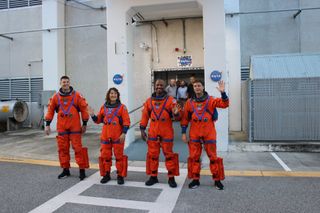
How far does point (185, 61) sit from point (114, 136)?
6684 mm

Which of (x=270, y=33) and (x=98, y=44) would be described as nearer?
(x=270, y=33)

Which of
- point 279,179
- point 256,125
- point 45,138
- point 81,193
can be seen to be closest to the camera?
point 81,193

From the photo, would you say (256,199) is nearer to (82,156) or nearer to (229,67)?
(82,156)

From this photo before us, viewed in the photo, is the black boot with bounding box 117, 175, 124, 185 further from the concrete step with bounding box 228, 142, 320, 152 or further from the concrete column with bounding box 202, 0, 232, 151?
the concrete step with bounding box 228, 142, 320, 152

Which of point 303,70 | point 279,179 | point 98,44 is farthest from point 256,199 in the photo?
point 98,44

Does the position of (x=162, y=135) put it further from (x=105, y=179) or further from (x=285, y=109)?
(x=285, y=109)

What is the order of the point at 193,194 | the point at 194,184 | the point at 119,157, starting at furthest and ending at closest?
the point at 119,157 < the point at 194,184 < the point at 193,194

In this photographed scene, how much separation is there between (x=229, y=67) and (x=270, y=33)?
6.55 ft

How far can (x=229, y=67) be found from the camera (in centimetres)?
1061

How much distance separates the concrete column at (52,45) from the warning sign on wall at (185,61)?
5416mm

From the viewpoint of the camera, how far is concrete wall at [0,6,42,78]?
13125 mm

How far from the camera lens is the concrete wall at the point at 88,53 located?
12.3 meters

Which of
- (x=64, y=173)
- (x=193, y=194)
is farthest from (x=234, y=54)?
(x=64, y=173)

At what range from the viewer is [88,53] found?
1252 cm
